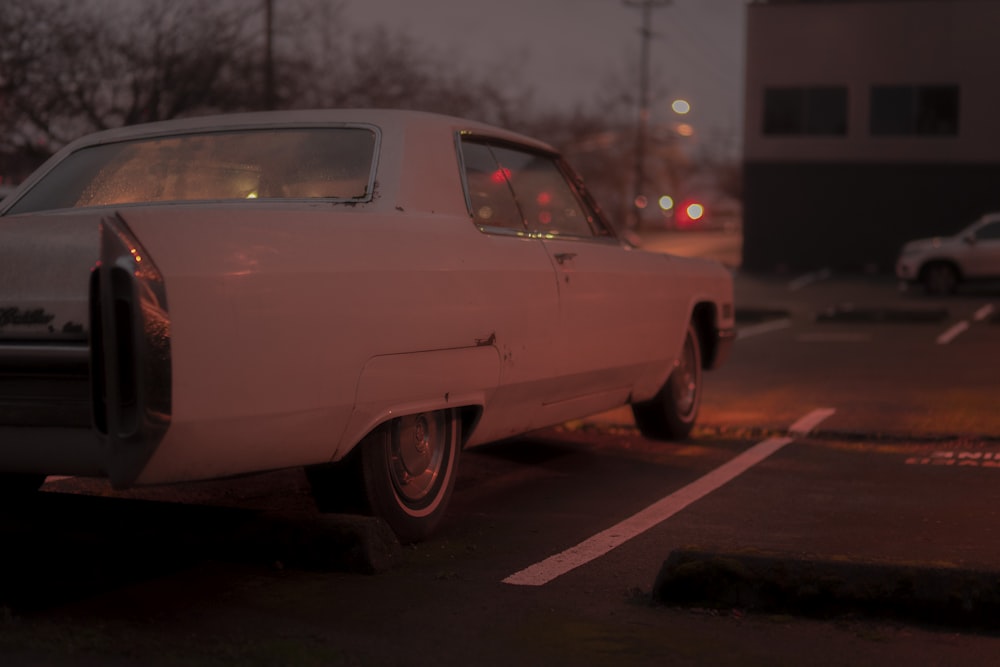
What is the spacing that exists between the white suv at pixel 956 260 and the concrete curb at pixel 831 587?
90.3 ft

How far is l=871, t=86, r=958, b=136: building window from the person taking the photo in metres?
44.9

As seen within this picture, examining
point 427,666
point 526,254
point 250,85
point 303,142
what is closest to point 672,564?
point 427,666

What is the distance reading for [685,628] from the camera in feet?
14.5

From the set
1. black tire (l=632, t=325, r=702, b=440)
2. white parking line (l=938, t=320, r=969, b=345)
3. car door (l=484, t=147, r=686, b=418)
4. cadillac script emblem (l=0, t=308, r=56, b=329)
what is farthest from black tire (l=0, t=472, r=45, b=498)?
white parking line (l=938, t=320, r=969, b=345)

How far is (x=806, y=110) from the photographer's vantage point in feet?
152

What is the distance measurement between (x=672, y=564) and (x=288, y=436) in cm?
133

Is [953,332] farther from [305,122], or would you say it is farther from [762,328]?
[305,122]

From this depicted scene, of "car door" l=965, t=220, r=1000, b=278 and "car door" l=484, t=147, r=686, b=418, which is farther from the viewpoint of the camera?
"car door" l=965, t=220, r=1000, b=278

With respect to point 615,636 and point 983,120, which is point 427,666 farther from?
point 983,120

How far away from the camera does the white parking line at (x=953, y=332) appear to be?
1758cm

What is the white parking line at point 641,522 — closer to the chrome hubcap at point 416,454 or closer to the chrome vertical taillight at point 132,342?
the chrome hubcap at point 416,454

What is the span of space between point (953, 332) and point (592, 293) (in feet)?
44.1

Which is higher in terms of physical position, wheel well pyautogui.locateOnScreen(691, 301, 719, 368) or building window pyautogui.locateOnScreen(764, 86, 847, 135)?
building window pyautogui.locateOnScreen(764, 86, 847, 135)

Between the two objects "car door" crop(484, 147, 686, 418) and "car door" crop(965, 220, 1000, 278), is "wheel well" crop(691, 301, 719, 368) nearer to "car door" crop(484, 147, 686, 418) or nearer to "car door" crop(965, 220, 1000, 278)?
"car door" crop(484, 147, 686, 418)
